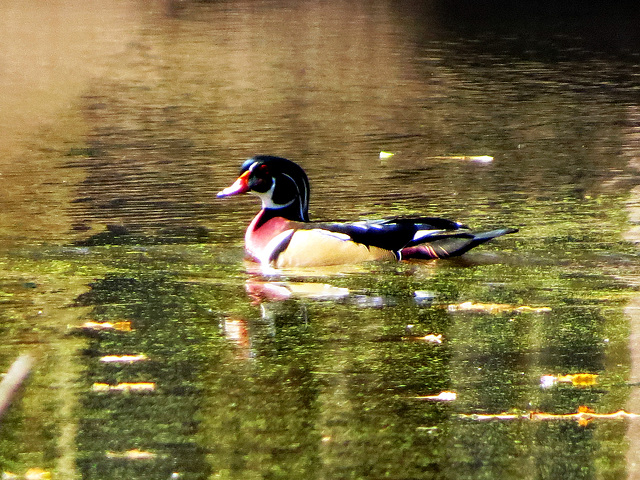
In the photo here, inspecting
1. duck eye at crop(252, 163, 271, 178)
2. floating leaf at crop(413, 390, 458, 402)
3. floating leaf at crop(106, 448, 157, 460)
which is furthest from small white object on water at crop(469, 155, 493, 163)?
floating leaf at crop(106, 448, 157, 460)

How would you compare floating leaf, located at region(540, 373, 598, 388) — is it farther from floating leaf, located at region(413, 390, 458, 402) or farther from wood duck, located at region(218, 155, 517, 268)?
wood duck, located at region(218, 155, 517, 268)

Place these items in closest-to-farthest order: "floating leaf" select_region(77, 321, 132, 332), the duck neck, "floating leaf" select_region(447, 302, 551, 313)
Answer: "floating leaf" select_region(77, 321, 132, 332)
"floating leaf" select_region(447, 302, 551, 313)
the duck neck

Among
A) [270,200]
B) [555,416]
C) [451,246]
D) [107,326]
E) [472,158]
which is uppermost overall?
[555,416]

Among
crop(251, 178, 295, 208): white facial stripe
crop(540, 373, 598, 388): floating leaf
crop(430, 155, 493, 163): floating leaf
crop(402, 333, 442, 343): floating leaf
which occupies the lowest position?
crop(430, 155, 493, 163): floating leaf

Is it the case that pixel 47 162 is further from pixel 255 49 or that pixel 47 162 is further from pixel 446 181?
pixel 255 49

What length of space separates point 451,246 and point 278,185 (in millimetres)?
1110

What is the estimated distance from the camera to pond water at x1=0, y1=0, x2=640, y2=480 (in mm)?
4703

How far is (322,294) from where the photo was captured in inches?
277

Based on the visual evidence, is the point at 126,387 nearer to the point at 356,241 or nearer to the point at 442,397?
the point at 442,397

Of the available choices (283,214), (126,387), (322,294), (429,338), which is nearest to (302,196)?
(283,214)

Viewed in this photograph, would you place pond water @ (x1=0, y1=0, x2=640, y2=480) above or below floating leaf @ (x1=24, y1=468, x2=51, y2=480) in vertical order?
below

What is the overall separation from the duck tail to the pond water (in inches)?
3.5

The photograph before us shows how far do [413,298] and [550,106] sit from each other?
8.13 metres

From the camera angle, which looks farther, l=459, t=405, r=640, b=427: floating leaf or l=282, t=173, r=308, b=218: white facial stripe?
l=282, t=173, r=308, b=218: white facial stripe
